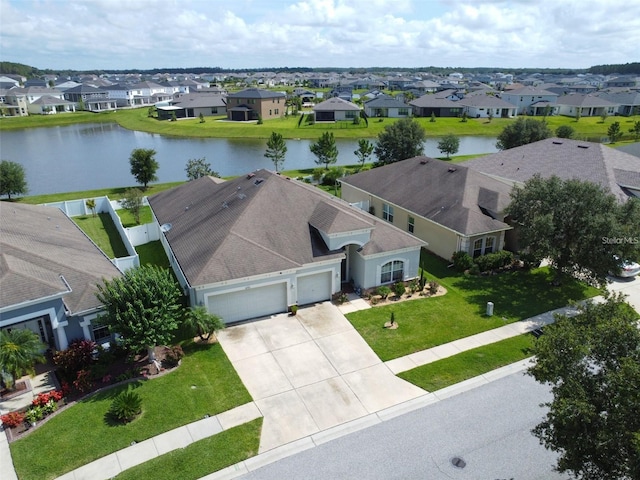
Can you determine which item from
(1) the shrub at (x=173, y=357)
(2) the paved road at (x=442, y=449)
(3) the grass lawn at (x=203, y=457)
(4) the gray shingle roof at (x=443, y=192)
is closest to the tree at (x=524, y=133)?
(4) the gray shingle roof at (x=443, y=192)

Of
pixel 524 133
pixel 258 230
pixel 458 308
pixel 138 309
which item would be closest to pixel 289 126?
pixel 524 133

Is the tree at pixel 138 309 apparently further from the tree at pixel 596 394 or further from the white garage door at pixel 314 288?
the tree at pixel 596 394

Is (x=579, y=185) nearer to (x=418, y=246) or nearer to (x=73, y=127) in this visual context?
(x=418, y=246)

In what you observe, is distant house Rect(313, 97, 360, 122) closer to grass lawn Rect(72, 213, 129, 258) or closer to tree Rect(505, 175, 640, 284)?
grass lawn Rect(72, 213, 129, 258)

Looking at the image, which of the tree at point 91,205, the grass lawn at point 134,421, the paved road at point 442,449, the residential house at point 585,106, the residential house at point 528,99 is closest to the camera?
the paved road at point 442,449

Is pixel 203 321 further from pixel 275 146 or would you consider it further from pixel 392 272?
pixel 275 146

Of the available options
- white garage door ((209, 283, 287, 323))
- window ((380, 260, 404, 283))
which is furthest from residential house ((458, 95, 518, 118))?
white garage door ((209, 283, 287, 323))

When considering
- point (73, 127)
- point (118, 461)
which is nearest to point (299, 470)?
point (118, 461)
